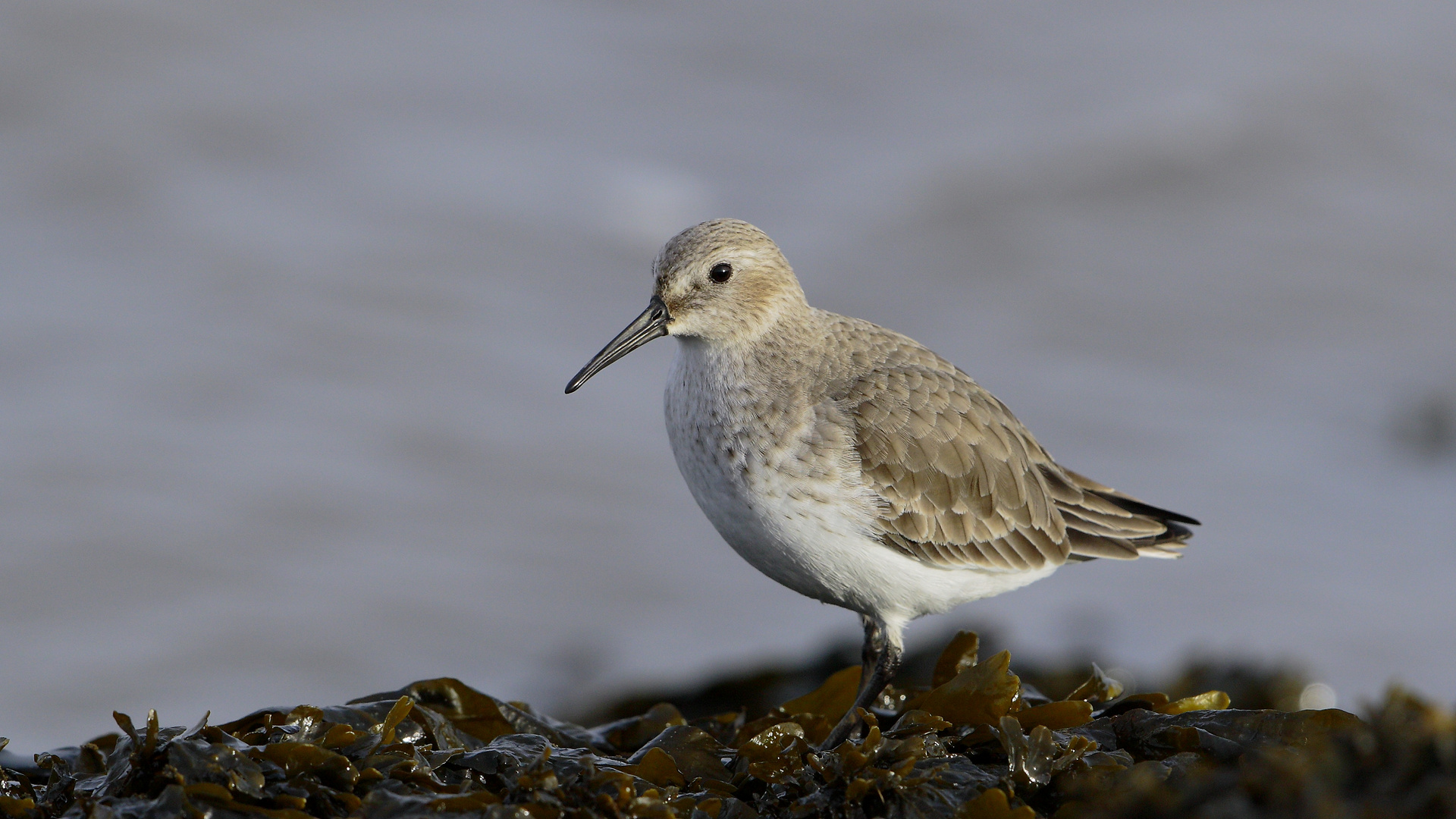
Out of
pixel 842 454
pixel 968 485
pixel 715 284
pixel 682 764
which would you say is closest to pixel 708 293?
pixel 715 284

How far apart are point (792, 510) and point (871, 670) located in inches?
29.9

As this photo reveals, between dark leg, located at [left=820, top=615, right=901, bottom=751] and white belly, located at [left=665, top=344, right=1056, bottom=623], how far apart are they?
0.34ft

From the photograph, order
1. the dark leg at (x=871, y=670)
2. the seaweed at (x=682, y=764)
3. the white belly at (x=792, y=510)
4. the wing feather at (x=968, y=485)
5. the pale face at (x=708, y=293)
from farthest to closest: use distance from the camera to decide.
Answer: the pale face at (x=708, y=293) → the wing feather at (x=968, y=485) → the white belly at (x=792, y=510) → the dark leg at (x=871, y=670) → the seaweed at (x=682, y=764)

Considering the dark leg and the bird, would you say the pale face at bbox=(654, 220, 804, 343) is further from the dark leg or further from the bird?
the dark leg

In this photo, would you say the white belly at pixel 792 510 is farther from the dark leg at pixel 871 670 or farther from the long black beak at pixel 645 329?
the long black beak at pixel 645 329

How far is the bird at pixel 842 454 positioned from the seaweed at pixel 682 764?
0.63 metres

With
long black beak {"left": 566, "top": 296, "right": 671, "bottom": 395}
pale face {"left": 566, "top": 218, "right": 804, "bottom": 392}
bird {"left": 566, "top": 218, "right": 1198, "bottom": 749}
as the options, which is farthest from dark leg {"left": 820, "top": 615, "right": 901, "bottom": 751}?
long black beak {"left": 566, "top": 296, "right": 671, "bottom": 395}

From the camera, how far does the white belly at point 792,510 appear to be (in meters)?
3.89

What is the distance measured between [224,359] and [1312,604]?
6.48 metres

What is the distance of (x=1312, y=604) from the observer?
22.2 feet

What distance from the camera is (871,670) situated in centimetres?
431

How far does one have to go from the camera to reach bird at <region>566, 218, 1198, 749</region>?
3.95 m

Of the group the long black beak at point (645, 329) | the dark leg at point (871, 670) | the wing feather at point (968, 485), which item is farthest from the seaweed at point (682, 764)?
the long black beak at point (645, 329)

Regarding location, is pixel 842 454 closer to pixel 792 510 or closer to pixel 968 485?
pixel 792 510
